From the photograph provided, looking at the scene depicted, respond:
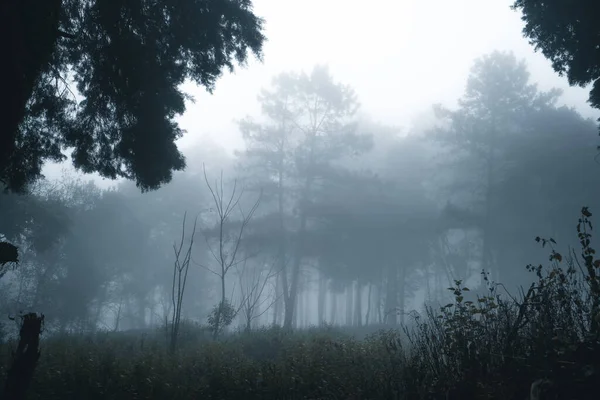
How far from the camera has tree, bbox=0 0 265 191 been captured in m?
6.66

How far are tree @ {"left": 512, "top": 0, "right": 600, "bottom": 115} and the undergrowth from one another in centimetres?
375

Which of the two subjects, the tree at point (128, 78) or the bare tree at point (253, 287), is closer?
the tree at point (128, 78)

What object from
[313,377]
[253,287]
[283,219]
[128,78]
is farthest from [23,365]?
[283,219]

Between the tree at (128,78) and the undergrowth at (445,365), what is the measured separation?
3.69m

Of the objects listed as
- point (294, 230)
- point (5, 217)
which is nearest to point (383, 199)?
point (294, 230)

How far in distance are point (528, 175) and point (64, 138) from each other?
2478 centimetres

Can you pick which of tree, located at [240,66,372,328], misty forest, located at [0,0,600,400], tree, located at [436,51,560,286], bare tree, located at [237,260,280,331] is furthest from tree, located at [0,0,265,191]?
tree, located at [436,51,560,286]

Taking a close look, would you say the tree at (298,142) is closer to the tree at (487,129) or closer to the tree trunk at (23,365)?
the tree at (487,129)

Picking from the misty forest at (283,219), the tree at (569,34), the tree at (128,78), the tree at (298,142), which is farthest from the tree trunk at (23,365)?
the tree at (298,142)

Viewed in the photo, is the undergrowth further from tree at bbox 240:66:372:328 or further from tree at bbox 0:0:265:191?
tree at bbox 240:66:372:328

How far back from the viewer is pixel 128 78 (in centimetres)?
668

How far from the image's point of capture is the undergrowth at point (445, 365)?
3.37m

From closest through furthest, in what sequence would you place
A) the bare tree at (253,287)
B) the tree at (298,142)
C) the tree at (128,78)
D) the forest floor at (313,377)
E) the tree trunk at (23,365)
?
the forest floor at (313,377)
the tree trunk at (23,365)
the tree at (128,78)
the bare tree at (253,287)
the tree at (298,142)

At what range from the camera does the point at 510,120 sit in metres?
25.0
